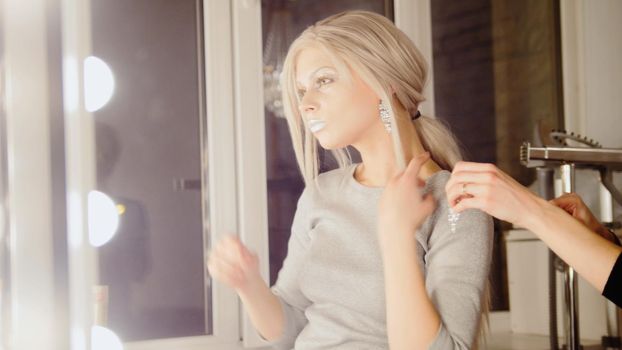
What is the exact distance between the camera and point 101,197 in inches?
25.2

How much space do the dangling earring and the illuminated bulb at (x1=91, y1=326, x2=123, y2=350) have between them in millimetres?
314

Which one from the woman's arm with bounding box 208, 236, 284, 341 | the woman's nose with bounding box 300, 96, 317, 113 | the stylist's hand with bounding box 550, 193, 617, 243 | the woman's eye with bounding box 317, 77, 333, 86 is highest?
the woman's eye with bounding box 317, 77, 333, 86

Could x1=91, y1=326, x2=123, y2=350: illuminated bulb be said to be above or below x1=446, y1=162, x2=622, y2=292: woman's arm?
below

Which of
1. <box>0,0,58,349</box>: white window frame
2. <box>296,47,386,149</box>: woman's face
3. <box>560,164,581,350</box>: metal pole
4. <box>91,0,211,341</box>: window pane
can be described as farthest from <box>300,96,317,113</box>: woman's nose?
<box>560,164,581,350</box>: metal pole

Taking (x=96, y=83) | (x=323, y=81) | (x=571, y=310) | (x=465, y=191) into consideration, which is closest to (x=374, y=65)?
(x=323, y=81)

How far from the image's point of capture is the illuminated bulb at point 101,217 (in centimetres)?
63

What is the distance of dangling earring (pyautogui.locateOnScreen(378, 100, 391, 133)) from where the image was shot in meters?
0.68

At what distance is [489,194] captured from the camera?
1.94 ft

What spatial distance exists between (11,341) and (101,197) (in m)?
0.14

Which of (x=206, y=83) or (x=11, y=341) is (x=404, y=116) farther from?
(x=11, y=341)

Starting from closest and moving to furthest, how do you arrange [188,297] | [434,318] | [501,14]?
[434,318]
[188,297]
[501,14]

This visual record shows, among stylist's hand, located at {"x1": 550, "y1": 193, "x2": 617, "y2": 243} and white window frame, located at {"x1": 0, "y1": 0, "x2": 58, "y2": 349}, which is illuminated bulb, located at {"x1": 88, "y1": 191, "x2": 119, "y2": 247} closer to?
white window frame, located at {"x1": 0, "y1": 0, "x2": 58, "y2": 349}

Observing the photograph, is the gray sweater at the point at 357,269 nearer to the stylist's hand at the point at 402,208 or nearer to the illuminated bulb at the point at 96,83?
the stylist's hand at the point at 402,208

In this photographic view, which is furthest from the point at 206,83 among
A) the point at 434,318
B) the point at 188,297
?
the point at 434,318
